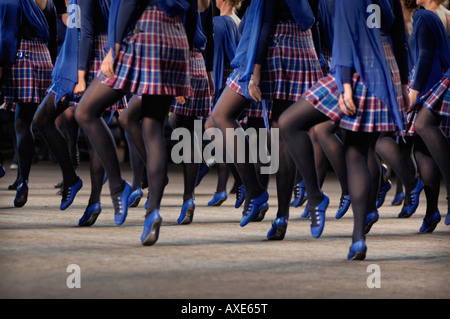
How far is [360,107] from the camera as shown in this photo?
328 centimetres

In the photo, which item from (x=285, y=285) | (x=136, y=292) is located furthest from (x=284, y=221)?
(x=136, y=292)

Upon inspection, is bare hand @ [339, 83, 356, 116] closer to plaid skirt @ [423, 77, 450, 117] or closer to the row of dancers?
the row of dancers

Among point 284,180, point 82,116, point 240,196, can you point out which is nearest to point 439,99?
point 284,180

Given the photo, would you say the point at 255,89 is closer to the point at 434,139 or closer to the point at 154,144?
the point at 154,144

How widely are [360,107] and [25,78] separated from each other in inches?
100

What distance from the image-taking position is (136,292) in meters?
2.50

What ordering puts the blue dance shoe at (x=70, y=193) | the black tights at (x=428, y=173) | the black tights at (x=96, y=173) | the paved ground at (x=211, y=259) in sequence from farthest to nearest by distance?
the blue dance shoe at (x=70, y=193) → the black tights at (x=428, y=173) → the black tights at (x=96, y=173) → the paved ground at (x=211, y=259)

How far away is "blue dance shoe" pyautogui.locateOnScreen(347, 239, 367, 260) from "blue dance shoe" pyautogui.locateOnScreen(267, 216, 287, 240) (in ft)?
2.04

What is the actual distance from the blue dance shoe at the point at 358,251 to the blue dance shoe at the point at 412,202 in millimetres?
1950

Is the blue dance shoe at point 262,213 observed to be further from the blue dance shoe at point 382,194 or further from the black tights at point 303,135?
the blue dance shoe at point 382,194

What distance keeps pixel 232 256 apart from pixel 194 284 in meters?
0.67

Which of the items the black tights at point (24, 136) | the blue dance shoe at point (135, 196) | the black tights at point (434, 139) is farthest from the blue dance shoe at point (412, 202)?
the black tights at point (24, 136)

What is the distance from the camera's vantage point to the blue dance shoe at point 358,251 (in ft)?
10.8

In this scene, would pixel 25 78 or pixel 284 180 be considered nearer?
pixel 284 180
